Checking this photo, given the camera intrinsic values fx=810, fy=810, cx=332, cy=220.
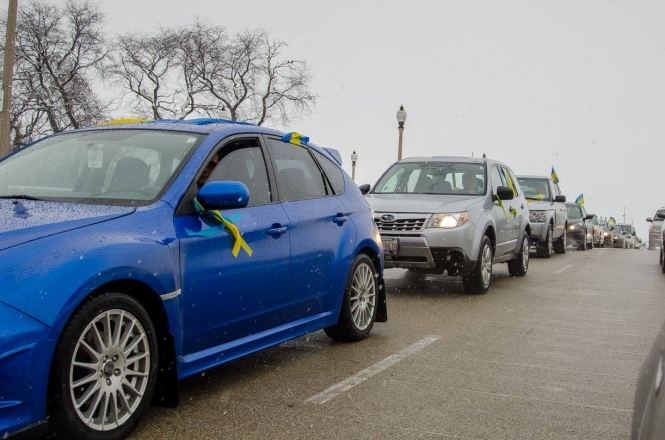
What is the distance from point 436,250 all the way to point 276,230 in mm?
5161

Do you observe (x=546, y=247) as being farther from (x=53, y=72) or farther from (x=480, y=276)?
(x=53, y=72)

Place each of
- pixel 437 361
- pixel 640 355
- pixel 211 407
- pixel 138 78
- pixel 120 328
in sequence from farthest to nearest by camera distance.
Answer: pixel 138 78 < pixel 640 355 < pixel 437 361 < pixel 211 407 < pixel 120 328

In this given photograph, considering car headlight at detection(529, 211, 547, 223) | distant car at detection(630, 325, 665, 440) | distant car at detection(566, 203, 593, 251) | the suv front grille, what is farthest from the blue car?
distant car at detection(566, 203, 593, 251)

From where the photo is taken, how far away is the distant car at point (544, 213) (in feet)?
64.7

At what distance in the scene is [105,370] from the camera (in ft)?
12.7

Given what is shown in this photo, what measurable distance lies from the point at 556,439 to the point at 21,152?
12.7 feet

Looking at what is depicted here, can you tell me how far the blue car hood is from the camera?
363cm

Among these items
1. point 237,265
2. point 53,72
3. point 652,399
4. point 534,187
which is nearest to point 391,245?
point 237,265

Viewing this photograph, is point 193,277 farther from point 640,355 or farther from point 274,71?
point 274,71

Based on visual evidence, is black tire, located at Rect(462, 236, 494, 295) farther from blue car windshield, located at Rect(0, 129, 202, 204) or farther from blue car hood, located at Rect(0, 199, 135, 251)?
blue car hood, located at Rect(0, 199, 135, 251)

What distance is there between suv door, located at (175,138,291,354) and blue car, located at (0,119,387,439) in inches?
0.4

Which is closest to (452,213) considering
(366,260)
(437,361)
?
(366,260)

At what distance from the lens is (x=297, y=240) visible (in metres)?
5.59

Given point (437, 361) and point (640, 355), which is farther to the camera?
point (640, 355)
